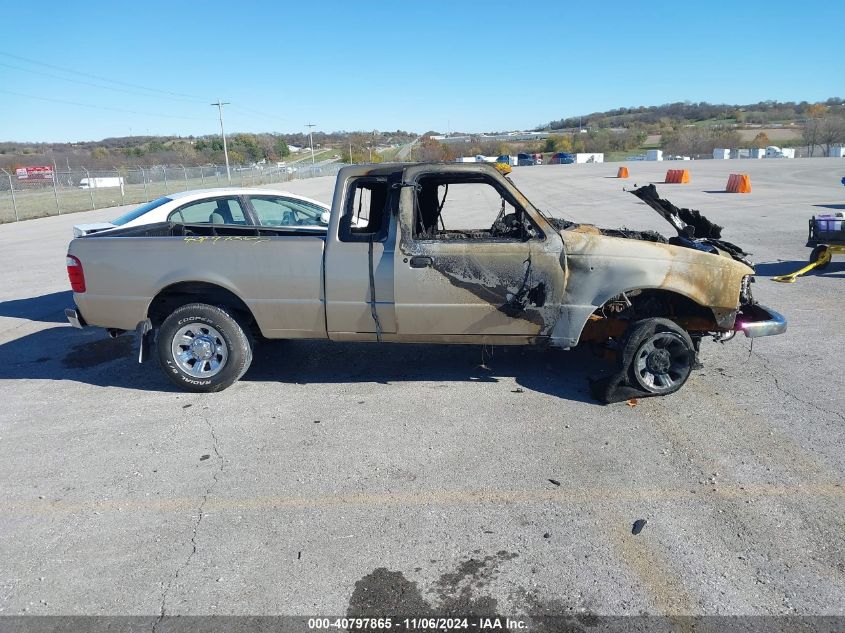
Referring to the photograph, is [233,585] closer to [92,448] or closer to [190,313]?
[92,448]

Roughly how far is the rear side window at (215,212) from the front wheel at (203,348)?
139 inches

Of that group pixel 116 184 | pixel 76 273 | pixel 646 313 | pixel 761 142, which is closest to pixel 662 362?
pixel 646 313

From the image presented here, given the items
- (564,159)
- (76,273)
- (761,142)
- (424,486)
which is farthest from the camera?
(761,142)

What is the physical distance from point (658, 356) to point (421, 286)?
202cm

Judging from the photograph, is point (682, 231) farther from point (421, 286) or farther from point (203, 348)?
point (203, 348)

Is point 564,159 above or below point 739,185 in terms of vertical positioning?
above

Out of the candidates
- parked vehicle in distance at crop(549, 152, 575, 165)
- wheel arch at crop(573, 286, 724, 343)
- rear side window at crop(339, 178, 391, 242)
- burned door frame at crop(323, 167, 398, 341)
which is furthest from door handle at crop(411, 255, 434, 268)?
parked vehicle in distance at crop(549, 152, 575, 165)

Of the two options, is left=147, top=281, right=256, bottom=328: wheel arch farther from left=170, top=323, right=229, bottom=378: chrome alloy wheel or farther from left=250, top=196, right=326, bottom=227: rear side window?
left=250, top=196, right=326, bottom=227: rear side window

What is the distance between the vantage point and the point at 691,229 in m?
5.71

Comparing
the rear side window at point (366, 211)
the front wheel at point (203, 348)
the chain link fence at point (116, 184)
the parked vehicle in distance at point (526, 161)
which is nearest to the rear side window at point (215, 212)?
the front wheel at point (203, 348)

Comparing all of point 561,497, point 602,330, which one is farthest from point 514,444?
point 602,330

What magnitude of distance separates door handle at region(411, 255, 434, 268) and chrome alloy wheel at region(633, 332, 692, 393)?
1.83 meters

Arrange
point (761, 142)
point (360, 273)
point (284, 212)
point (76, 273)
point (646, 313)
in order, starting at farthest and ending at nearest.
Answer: point (761, 142) → point (284, 212) → point (76, 273) → point (646, 313) → point (360, 273)

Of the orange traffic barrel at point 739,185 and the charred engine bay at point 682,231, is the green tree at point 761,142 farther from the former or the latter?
the charred engine bay at point 682,231
